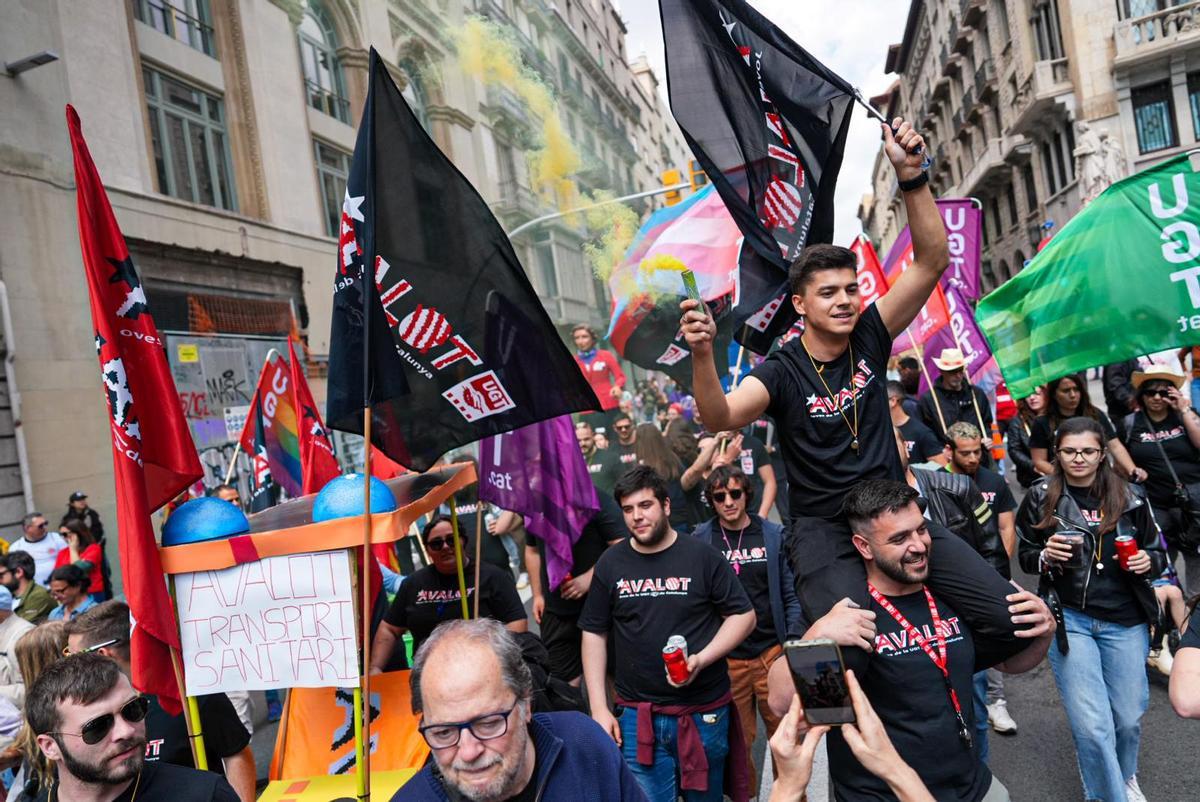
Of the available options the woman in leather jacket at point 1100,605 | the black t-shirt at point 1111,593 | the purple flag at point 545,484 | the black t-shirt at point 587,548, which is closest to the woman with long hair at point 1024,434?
the woman in leather jacket at point 1100,605

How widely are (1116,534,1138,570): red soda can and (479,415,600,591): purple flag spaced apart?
9.23 feet

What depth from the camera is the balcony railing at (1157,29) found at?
26.0 meters

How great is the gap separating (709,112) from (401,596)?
2.94 meters

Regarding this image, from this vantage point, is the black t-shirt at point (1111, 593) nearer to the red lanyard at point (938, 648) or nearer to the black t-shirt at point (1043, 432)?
the red lanyard at point (938, 648)

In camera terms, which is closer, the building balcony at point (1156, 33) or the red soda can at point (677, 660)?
the red soda can at point (677, 660)

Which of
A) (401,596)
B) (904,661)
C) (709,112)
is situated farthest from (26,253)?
(904,661)

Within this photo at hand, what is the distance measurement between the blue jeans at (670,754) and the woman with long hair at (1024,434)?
392 cm

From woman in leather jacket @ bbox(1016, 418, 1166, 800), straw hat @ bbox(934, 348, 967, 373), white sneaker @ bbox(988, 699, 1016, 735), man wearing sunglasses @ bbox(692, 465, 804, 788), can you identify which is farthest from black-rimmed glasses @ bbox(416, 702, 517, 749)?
straw hat @ bbox(934, 348, 967, 373)

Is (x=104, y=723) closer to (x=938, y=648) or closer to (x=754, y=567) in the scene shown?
(x=938, y=648)

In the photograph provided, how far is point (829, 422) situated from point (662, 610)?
151 centimetres

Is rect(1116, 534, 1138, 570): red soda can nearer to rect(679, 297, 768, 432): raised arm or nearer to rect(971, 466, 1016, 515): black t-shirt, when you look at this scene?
rect(971, 466, 1016, 515): black t-shirt

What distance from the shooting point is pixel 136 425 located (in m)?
3.07

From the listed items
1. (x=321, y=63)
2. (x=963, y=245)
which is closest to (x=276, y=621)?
(x=963, y=245)

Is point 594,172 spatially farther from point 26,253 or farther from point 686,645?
point 686,645
